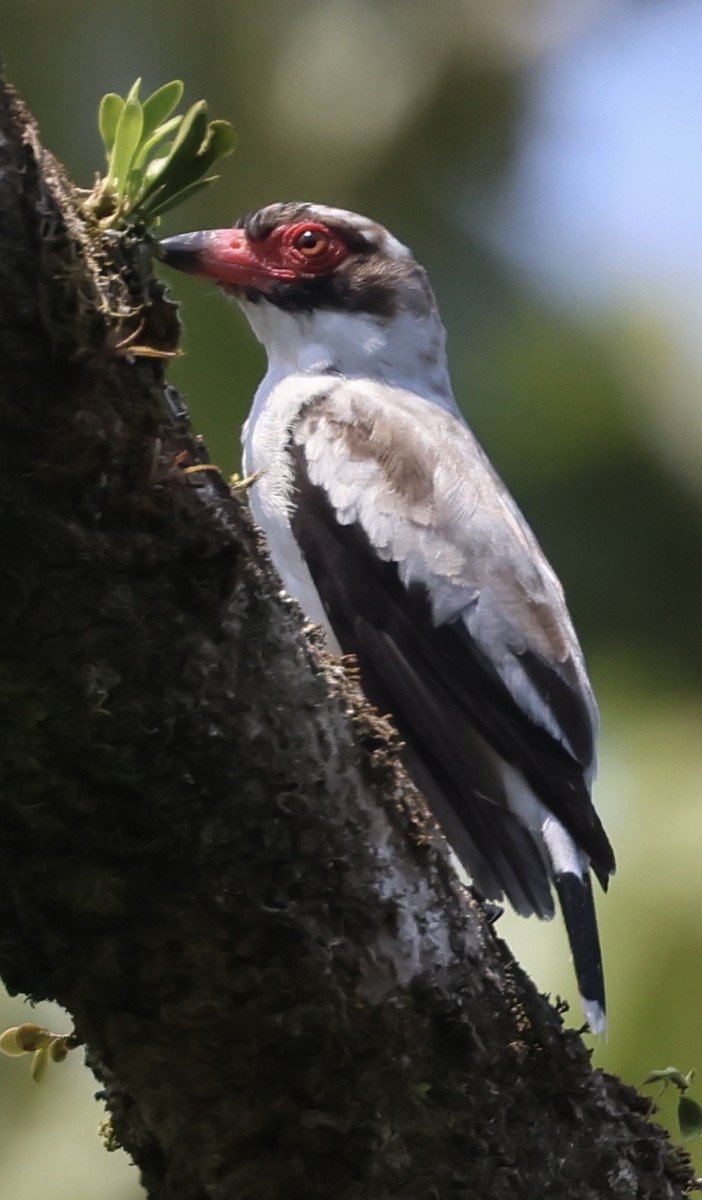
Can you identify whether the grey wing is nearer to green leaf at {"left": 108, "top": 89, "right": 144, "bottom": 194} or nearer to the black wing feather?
the black wing feather

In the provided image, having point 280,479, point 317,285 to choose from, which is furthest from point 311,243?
point 280,479

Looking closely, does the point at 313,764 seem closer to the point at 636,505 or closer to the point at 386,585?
the point at 386,585

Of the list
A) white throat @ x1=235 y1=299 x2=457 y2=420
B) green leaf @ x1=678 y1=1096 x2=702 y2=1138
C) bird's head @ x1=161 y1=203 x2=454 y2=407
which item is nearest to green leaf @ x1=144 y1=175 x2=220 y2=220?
green leaf @ x1=678 y1=1096 x2=702 y2=1138

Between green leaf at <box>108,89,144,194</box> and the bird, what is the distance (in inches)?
73.9

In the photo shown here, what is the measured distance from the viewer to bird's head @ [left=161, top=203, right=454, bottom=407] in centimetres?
529

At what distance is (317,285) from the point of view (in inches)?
211

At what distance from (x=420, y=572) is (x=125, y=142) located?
1.96 metres

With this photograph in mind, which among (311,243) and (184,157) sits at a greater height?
(311,243)

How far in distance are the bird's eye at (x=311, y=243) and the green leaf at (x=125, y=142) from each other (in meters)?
2.77

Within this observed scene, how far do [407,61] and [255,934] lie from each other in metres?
7.05

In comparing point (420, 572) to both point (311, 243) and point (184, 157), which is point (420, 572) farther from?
point (184, 157)

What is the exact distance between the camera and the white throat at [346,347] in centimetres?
529

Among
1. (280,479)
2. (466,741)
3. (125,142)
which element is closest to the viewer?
(125,142)

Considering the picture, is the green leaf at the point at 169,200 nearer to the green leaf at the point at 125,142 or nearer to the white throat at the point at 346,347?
the green leaf at the point at 125,142
